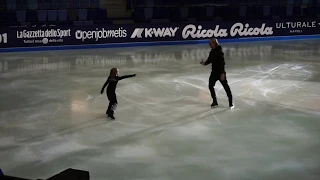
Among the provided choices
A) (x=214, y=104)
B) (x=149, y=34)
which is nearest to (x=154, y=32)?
(x=149, y=34)

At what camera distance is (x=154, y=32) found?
23.0 metres

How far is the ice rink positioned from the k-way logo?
5073mm

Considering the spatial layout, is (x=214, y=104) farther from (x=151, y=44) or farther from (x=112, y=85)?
(x=151, y=44)

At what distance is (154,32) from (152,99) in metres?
11.4

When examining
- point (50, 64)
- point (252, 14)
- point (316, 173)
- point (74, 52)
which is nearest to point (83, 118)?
point (316, 173)

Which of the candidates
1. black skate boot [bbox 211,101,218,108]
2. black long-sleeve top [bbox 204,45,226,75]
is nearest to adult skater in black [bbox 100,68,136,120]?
black long-sleeve top [bbox 204,45,226,75]

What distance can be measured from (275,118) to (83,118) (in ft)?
13.2

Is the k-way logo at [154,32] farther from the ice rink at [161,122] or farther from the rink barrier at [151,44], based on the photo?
the ice rink at [161,122]

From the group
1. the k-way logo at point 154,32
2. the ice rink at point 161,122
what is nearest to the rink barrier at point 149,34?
the k-way logo at point 154,32

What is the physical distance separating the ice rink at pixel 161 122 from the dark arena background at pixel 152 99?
0.09ft

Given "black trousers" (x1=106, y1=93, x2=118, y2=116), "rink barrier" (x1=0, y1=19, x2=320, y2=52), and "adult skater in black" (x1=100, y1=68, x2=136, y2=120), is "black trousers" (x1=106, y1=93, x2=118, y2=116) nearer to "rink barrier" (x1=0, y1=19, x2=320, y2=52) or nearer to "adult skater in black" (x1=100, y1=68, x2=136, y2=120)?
"adult skater in black" (x1=100, y1=68, x2=136, y2=120)

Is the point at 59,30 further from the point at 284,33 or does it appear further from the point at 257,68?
the point at 284,33

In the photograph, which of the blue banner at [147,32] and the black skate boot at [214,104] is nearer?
the black skate boot at [214,104]

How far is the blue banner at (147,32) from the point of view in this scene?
20.7 meters
